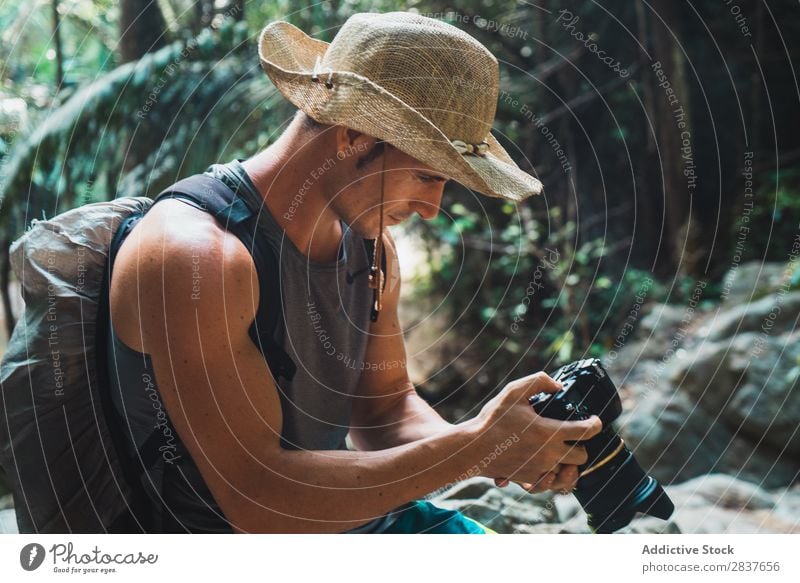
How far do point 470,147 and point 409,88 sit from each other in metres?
0.11

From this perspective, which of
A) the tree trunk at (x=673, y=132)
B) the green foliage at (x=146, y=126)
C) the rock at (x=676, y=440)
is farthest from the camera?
the tree trunk at (x=673, y=132)

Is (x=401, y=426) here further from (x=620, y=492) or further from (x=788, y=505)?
(x=788, y=505)

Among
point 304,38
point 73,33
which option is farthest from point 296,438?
point 73,33

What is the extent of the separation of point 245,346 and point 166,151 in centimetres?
144

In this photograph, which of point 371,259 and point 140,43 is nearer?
point 371,259

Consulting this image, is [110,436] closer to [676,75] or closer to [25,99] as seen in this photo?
[25,99]

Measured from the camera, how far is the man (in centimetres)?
88

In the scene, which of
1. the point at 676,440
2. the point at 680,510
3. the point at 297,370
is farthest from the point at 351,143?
the point at 676,440

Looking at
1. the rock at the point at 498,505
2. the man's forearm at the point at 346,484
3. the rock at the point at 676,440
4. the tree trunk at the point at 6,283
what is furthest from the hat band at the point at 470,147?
the rock at the point at 676,440

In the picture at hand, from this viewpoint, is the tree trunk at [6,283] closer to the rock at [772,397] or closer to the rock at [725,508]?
the rock at [725,508]

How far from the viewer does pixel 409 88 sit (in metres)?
0.96

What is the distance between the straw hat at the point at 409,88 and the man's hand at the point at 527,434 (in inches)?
9.7

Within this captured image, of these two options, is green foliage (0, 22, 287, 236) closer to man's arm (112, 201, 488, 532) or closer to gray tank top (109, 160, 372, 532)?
gray tank top (109, 160, 372, 532)

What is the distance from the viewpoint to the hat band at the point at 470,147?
997mm
